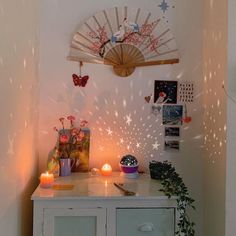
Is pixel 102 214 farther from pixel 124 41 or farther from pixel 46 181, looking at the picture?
pixel 124 41

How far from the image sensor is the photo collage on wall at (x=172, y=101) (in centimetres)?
216

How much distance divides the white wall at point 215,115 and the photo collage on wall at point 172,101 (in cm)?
14

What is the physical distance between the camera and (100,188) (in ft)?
5.65

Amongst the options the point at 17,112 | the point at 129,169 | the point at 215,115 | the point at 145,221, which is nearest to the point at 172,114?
the point at 215,115

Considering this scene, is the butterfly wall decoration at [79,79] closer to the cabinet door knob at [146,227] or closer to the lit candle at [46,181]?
the lit candle at [46,181]

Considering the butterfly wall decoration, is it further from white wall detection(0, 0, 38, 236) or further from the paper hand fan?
white wall detection(0, 0, 38, 236)

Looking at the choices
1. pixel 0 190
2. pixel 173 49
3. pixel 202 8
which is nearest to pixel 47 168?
pixel 0 190

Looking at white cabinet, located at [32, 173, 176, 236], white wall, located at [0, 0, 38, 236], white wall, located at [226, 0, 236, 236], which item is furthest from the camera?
white wall, located at [226, 0, 236, 236]

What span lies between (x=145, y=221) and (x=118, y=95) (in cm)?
90

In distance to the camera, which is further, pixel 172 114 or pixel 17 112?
pixel 172 114

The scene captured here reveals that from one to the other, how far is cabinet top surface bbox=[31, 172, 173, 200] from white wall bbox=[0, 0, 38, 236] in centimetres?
14

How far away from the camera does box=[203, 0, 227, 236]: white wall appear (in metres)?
1.77

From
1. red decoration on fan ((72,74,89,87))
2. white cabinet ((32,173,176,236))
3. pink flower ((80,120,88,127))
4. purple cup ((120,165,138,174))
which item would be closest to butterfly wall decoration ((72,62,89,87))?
red decoration on fan ((72,74,89,87))

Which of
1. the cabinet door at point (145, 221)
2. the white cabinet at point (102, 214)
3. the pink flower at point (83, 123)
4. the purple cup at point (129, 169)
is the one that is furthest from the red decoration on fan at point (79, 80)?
the cabinet door at point (145, 221)
